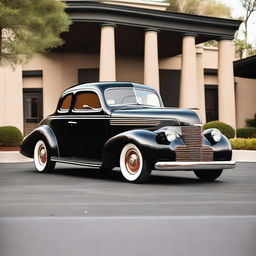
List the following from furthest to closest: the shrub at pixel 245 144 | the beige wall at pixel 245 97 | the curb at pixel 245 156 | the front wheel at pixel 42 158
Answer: the beige wall at pixel 245 97
the shrub at pixel 245 144
the curb at pixel 245 156
the front wheel at pixel 42 158

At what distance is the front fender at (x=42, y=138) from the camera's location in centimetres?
873

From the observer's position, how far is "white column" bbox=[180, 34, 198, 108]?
22.3 m

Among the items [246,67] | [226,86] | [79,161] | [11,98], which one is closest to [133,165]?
[79,161]

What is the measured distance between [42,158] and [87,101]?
140 centimetres

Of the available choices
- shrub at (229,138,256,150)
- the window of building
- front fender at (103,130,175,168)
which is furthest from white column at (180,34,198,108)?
front fender at (103,130,175,168)

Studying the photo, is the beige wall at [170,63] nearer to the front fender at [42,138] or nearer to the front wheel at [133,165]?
the front fender at [42,138]

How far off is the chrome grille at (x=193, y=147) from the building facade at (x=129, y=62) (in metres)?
13.7

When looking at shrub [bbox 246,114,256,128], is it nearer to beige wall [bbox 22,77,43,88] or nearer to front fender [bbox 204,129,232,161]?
beige wall [bbox 22,77,43,88]

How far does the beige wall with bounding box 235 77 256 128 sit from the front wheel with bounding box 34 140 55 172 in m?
19.8

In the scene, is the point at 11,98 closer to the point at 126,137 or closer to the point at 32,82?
the point at 32,82

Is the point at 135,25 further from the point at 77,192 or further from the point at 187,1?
the point at 77,192

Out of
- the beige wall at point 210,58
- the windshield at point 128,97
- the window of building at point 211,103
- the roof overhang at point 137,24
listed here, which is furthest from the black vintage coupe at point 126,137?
the beige wall at point 210,58

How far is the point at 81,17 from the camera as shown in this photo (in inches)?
818

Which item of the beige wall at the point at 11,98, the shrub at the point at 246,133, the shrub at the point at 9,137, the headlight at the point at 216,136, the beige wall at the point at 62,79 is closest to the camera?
the headlight at the point at 216,136
